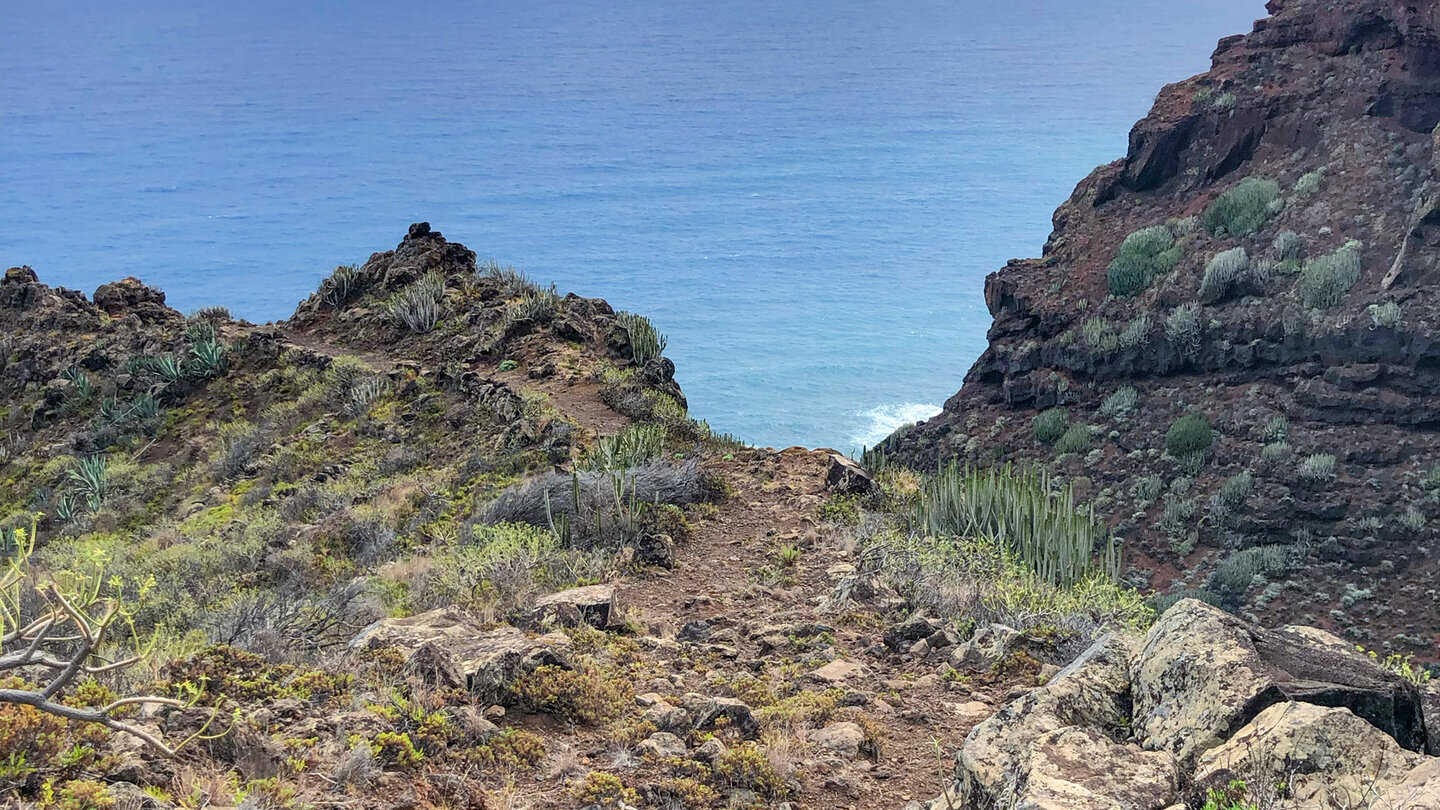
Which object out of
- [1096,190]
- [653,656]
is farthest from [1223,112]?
[653,656]

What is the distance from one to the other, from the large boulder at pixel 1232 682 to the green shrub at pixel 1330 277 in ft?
53.4

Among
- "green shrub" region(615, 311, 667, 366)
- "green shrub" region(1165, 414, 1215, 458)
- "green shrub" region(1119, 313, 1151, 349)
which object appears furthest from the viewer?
"green shrub" region(1119, 313, 1151, 349)

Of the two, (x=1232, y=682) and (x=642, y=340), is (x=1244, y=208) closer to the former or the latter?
(x=642, y=340)

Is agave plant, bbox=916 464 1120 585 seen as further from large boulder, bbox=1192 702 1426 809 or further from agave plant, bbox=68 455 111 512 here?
agave plant, bbox=68 455 111 512

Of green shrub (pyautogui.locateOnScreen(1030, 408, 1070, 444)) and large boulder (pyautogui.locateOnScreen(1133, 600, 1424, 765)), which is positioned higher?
green shrub (pyautogui.locateOnScreen(1030, 408, 1070, 444))

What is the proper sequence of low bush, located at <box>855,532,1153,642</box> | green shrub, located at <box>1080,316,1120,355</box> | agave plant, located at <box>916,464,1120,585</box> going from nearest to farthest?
low bush, located at <box>855,532,1153,642</box> < agave plant, located at <box>916,464,1120,585</box> < green shrub, located at <box>1080,316,1120,355</box>

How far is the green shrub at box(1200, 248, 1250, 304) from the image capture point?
19.7 meters

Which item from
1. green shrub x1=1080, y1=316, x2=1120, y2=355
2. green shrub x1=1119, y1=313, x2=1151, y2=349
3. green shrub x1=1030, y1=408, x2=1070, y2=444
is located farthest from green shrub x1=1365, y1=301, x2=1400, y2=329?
green shrub x1=1030, y1=408, x2=1070, y2=444

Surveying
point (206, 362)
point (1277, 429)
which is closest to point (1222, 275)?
point (1277, 429)

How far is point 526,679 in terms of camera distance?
4930 mm

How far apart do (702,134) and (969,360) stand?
1915 inches

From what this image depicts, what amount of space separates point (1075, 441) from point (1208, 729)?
53.2ft

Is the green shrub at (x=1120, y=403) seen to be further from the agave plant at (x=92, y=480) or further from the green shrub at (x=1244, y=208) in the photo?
the agave plant at (x=92, y=480)

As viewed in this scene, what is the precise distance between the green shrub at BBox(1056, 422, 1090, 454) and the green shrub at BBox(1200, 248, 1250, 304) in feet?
11.3
